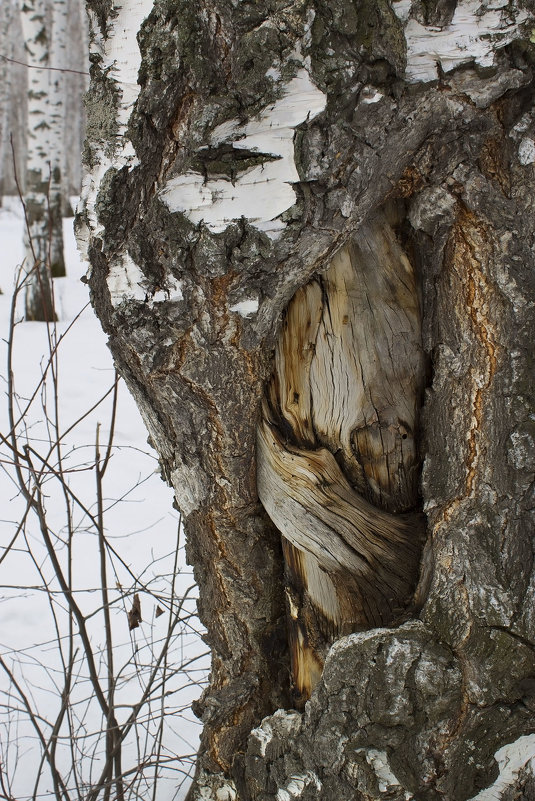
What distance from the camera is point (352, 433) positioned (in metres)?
1.55

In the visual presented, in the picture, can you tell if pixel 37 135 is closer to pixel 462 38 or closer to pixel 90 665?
pixel 90 665

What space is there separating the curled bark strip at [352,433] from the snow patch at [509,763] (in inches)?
14.3

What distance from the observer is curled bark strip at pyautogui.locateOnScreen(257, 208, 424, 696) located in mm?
1469

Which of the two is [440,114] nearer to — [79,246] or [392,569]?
[79,246]

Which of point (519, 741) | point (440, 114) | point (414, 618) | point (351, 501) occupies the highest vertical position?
point (440, 114)

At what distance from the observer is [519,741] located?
4.35 feet

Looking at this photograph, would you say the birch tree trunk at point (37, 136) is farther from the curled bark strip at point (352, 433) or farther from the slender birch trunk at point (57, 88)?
the curled bark strip at point (352, 433)

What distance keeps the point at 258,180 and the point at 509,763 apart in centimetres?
135

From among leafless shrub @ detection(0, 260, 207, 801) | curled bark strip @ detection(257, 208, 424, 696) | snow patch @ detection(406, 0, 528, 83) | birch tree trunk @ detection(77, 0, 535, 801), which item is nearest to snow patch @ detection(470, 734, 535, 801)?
birch tree trunk @ detection(77, 0, 535, 801)

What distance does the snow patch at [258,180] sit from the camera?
3.78 feet

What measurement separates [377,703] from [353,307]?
0.89 meters

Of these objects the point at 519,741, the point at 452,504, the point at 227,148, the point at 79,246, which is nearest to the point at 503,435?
the point at 452,504

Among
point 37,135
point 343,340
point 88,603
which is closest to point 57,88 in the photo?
point 37,135

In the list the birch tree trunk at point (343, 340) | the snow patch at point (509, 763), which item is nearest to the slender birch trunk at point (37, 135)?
the birch tree trunk at point (343, 340)
